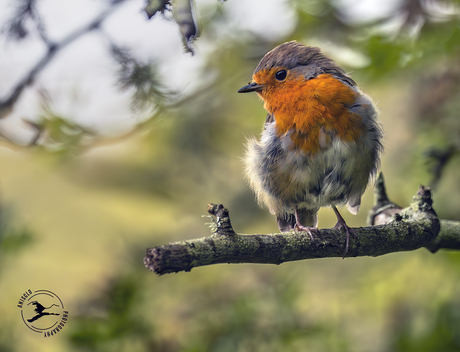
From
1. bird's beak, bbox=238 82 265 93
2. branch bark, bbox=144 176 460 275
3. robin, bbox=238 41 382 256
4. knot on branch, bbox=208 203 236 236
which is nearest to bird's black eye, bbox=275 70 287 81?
robin, bbox=238 41 382 256

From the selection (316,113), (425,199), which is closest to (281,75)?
(316,113)

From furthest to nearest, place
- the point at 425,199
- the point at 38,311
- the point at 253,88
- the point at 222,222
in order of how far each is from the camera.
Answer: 1. the point at 253,88
2. the point at 38,311
3. the point at 425,199
4. the point at 222,222

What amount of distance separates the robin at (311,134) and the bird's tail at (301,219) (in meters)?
0.36

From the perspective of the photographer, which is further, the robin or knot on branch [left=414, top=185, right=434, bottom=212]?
the robin

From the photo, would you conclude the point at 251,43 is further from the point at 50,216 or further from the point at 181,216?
the point at 50,216

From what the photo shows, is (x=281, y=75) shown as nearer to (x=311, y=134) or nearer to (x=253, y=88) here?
(x=253, y=88)

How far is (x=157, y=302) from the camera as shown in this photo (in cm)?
308

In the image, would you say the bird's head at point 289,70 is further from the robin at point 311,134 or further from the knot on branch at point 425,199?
the knot on branch at point 425,199

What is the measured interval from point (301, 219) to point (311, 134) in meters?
1.05

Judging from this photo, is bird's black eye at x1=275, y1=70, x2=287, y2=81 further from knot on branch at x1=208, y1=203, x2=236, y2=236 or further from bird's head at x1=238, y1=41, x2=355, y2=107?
knot on branch at x1=208, y1=203, x2=236, y2=236

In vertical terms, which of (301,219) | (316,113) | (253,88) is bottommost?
(301,219)

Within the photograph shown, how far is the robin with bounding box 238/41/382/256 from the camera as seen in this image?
2.76 meters
